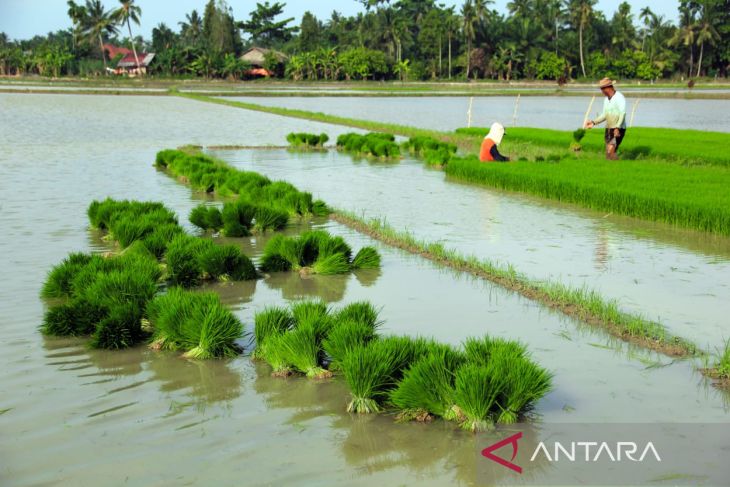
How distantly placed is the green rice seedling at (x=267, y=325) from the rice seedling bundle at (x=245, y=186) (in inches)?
137

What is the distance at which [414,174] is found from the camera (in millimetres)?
13164

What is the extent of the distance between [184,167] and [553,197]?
5250 mm

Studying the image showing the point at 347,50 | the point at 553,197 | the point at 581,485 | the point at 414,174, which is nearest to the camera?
the point at 581,485

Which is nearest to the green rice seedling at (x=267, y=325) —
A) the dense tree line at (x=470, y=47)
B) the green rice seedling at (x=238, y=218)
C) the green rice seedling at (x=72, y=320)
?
the green rice seedling at (x=72, y=320)

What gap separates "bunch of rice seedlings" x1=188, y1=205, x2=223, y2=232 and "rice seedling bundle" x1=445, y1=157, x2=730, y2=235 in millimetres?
4148

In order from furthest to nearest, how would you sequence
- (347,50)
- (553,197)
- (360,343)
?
(347,50) → (553,197) → (360,343)

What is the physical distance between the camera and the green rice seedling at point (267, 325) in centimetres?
440

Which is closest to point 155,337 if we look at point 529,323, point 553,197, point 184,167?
point 529,323

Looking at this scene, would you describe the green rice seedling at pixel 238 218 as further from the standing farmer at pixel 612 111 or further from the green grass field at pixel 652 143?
the green grass field at pixel 652 143

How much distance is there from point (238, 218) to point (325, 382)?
4.31m

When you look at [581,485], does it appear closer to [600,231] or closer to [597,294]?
[597,294]

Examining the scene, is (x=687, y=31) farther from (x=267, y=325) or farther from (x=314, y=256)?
(x=267, y=325)

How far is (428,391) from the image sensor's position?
3508 mm

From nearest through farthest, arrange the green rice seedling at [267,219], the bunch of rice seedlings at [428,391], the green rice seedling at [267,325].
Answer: the bunch of rice seedlings at [428,391]
the green rice seedling at [267,325]
the green rice seedling at [267,219]
